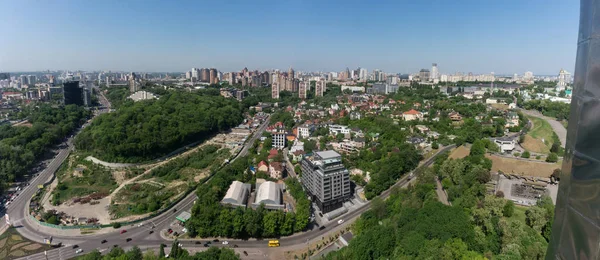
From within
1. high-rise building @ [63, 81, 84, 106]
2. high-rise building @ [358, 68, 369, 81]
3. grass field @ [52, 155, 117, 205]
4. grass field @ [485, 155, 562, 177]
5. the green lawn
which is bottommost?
grass field @ [52, 155, 117, 205]

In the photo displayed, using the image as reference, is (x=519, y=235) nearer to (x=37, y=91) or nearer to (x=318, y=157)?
(x=318, y=157)

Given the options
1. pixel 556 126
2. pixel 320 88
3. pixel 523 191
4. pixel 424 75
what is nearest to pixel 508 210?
pixel 523 191

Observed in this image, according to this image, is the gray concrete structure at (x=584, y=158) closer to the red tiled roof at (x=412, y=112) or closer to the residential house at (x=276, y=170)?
the residential house at (x=276, y=170)

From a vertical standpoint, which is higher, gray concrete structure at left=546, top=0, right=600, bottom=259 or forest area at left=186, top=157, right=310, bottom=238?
gray concrete structure at left=546, top=0, right=600, bottom=259

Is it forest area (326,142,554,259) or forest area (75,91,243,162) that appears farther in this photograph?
forest area (75,91,243,162)

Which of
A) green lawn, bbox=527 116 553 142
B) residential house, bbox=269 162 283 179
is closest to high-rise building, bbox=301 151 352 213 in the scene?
residential house, bbox=269 162 283 179

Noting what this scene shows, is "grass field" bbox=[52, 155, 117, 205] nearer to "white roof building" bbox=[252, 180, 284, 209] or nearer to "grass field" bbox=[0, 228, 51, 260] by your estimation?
"grass field" bbox=[0, 228, 51, 260]

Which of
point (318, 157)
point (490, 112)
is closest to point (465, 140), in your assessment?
point (490, 112)

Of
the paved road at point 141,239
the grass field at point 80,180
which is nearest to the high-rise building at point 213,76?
the grass field at point 80,180
